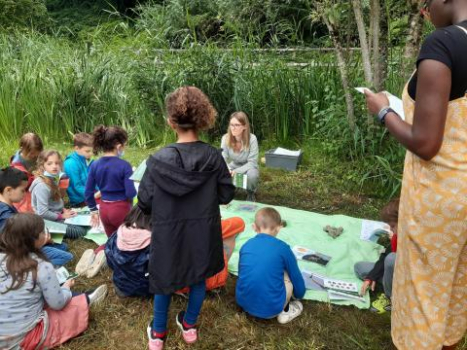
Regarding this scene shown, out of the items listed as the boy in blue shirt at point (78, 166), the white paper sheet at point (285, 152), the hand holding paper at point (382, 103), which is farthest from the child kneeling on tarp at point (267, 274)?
the white paper sheet at point (285, 152)

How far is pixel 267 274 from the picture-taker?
235 cm

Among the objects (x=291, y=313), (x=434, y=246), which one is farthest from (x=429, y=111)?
(x=291, y=313)

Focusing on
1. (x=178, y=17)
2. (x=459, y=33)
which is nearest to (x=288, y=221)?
(x=459, y=33)

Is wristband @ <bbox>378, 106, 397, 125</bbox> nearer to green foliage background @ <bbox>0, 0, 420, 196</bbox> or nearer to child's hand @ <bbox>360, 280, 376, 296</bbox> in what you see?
child's hand @ <bbox>360, 280, 376, 296</bbox>

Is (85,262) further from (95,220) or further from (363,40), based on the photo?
(363,40)

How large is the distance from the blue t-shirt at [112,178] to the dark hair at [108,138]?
0.28ft

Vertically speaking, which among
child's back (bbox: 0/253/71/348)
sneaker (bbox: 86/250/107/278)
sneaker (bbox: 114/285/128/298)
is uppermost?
child's back (bbox: 0/253/71/348)

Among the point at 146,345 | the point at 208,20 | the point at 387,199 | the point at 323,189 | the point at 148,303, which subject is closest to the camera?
the point at 146,345

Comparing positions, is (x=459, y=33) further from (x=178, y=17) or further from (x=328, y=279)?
(x=178, y=17)

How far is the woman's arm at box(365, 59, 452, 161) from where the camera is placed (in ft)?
4.24

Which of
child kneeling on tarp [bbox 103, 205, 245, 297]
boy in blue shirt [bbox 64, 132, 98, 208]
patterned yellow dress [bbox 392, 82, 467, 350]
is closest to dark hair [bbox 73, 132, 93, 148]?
boy in blue shirt [bbox 64, 132, 98, 208]

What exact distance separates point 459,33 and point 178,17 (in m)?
7.77

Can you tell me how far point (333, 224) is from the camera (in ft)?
12.1

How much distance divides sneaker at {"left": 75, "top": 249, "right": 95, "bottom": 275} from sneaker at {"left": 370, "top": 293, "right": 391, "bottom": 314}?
6.70 ft
